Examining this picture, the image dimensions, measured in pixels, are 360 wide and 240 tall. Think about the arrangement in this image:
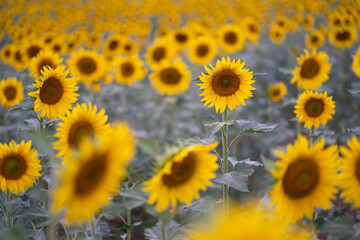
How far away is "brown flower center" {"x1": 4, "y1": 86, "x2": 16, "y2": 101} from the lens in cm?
301

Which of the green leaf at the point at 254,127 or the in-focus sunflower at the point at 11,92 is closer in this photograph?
the green leaf at the point at 254,127

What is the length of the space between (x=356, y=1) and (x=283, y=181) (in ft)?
20.1

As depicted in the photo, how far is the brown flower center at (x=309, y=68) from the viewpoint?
2781 millimetres

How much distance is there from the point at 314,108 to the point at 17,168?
1.74 metres

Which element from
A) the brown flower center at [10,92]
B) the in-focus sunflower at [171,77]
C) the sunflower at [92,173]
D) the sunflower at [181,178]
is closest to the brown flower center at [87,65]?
the in-focus sunflower at [171,77]

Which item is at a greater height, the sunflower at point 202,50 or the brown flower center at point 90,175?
the sunflower at point 202,50

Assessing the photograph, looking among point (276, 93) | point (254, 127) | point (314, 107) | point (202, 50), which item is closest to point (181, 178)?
point (254, 127)

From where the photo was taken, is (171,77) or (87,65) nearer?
(87,65)

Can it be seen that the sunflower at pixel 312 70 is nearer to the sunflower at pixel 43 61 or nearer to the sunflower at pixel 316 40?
the sunflower at pixel 43 61

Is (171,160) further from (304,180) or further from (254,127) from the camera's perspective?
(254,127)

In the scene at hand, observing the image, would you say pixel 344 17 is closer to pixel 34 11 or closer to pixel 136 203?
pixel 136 203

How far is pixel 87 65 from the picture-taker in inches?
149

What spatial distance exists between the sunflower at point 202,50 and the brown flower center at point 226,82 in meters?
2.71

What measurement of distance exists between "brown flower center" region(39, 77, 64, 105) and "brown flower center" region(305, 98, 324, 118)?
1.49 metres
